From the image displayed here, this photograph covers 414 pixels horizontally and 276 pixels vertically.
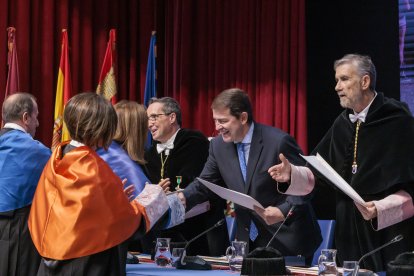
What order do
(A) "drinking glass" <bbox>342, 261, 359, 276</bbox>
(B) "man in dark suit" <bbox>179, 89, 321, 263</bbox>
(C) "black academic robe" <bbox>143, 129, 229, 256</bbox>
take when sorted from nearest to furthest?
(A) "drinking glass" <bbox>342, 261, 359, 276</bbox> < (B) "man in dark suit" <bbox>179, 89, 321, 263</bbox> < (C) "black academic robe" <bbox>143, 129, 229, 256</bbox>

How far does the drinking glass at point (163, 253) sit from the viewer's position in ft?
12.9

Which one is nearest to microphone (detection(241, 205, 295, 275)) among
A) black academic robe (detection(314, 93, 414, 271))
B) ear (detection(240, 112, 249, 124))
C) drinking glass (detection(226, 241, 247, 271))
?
drinking glass (detection(226, 241, 247, 271))

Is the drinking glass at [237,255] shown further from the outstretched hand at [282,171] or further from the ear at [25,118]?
the ear at [25,118]

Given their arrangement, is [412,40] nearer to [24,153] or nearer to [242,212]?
[242,212]

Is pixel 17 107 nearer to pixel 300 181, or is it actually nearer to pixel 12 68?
pixel 12 68

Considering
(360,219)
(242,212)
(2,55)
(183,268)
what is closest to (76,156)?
(183,268)

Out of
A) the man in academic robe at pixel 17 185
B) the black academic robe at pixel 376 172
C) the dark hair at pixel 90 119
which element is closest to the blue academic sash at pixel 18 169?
the man in academic robe at pixel 17 185

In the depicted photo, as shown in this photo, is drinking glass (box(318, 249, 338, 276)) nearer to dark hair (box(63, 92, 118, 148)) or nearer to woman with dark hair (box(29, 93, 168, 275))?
woman with dark hair (box(29, 93, 168, 275))

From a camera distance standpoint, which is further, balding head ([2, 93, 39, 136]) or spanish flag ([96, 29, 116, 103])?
spanish flag ([96, 29, 116, 103])

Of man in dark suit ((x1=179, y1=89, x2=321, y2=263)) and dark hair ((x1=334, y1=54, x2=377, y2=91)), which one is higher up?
dark hair ((x1=334, y1=54, x2=377, y2=91))

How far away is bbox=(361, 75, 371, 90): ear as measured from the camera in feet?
14.0

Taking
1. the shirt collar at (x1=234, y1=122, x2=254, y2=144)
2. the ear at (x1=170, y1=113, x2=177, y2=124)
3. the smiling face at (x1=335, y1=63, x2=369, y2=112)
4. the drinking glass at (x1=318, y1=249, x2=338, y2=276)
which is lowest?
the drinking glass at (x1=318, y1=249, x2=338, y2=276)

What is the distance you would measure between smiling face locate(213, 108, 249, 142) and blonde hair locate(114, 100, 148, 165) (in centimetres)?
50

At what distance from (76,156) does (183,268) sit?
1.02 m
